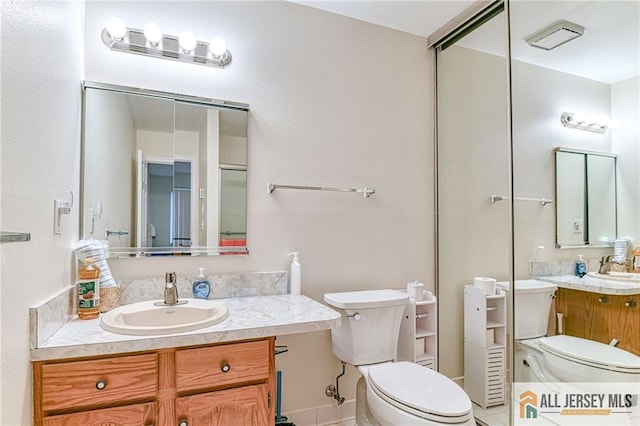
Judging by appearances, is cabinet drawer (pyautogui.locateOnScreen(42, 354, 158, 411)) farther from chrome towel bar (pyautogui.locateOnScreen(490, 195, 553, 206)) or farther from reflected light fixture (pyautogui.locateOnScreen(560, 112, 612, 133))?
reflected light fixture (pyautogui.locateOnScreen(560, 112, 612, 133))

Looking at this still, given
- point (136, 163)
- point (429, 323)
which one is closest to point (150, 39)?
point (136, 163)

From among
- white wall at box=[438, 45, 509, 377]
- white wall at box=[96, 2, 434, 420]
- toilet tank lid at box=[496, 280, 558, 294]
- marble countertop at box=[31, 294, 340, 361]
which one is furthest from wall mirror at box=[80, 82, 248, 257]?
toilet tank lid at box=[496, 280, 558, 294]

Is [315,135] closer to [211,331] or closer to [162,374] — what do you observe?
[211,331]

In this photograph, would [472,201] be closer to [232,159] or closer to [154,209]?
[232,159]

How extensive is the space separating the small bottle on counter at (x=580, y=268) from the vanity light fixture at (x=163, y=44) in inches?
79.4

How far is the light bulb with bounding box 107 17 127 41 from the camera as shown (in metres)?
1.64

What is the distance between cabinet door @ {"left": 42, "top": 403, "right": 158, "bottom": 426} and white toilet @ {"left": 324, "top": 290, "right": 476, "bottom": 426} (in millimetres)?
911

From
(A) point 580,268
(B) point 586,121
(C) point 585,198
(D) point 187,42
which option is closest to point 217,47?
(D) point 187,42

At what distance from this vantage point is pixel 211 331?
128 centimetres

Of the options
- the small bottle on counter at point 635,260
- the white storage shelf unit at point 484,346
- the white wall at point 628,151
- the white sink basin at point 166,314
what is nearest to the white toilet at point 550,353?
the white storage shelf unit at point 484,346

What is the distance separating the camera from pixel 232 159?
1.92 metres

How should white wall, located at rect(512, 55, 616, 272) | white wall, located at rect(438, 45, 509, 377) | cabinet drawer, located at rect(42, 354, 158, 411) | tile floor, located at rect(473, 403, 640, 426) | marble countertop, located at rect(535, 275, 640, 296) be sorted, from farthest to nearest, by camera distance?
white wall, located at rect(438, 45, 509, 377)
tile floor, located at rect(473, 403, 640, 426)
white wall, located at rect(512, 55, 616, 272)
marble countertop, located at rect(535, 275, 640, 296)
cabinet drawer, located at rect(42, 354, 158, 411)

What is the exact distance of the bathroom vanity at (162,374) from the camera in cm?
112

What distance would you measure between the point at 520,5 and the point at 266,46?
1396 mm
